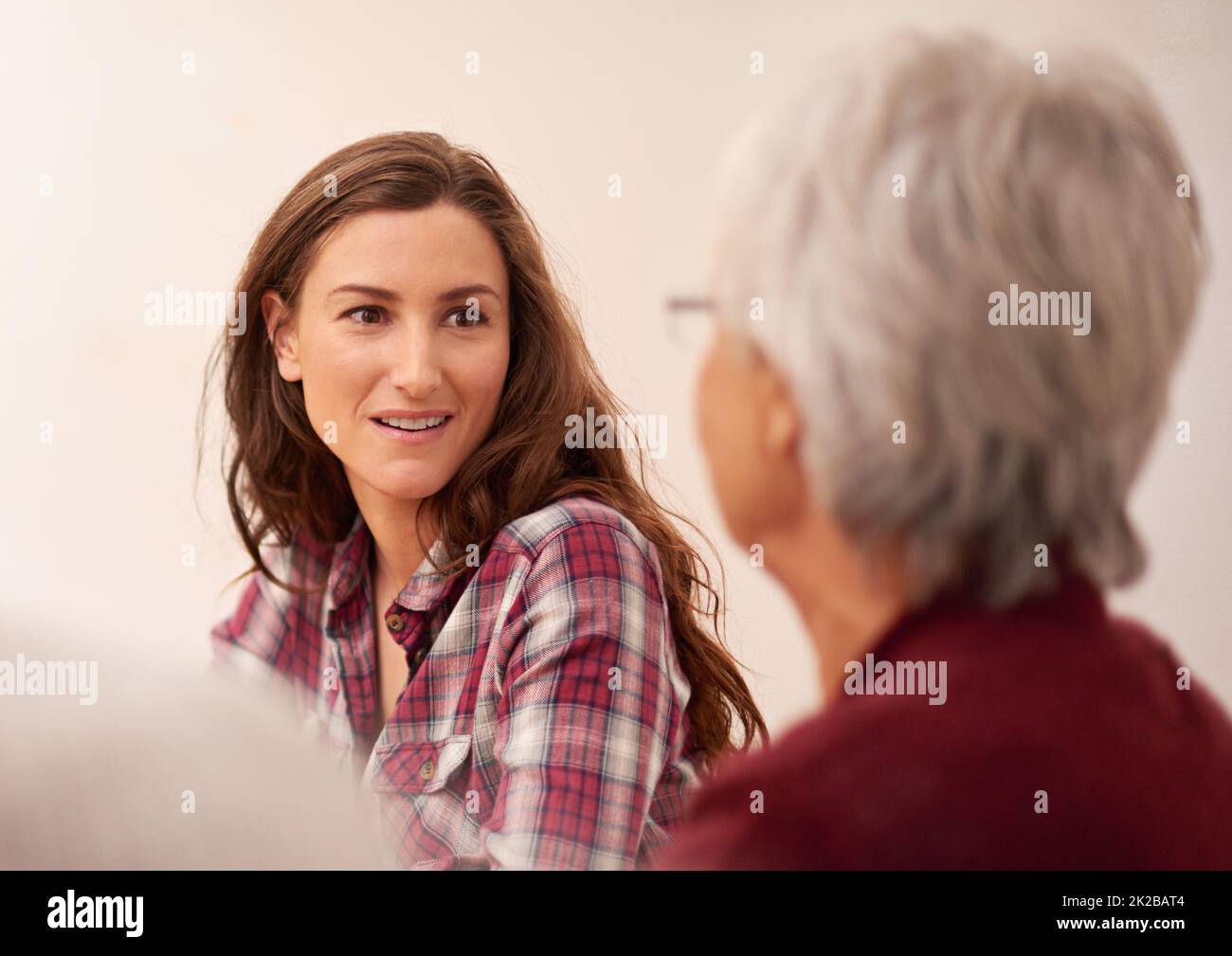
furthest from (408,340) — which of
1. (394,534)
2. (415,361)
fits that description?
(394,534)

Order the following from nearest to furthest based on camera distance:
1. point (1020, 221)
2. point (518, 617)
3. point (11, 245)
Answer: point (1020, 221), point (518, 617), point (11, 245)

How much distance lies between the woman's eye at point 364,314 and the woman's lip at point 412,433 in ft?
0.38

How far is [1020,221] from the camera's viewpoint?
0.85 metres

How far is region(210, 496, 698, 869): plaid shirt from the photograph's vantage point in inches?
51.3

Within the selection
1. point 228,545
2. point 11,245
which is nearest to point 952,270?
point 228,545

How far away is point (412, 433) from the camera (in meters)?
1.50

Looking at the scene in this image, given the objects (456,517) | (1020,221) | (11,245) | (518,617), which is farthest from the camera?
(11,245)

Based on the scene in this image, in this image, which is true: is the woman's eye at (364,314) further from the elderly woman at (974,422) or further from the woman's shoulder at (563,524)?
the elderly woman at (974,422)

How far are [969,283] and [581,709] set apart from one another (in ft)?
2.12

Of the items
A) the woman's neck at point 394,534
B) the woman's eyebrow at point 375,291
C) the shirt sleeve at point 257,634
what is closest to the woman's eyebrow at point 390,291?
the woman's eyebrow at point 375,291

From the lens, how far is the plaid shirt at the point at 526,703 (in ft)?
4.27

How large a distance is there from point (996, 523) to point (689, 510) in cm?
75

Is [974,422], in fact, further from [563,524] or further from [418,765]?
[418,765]
